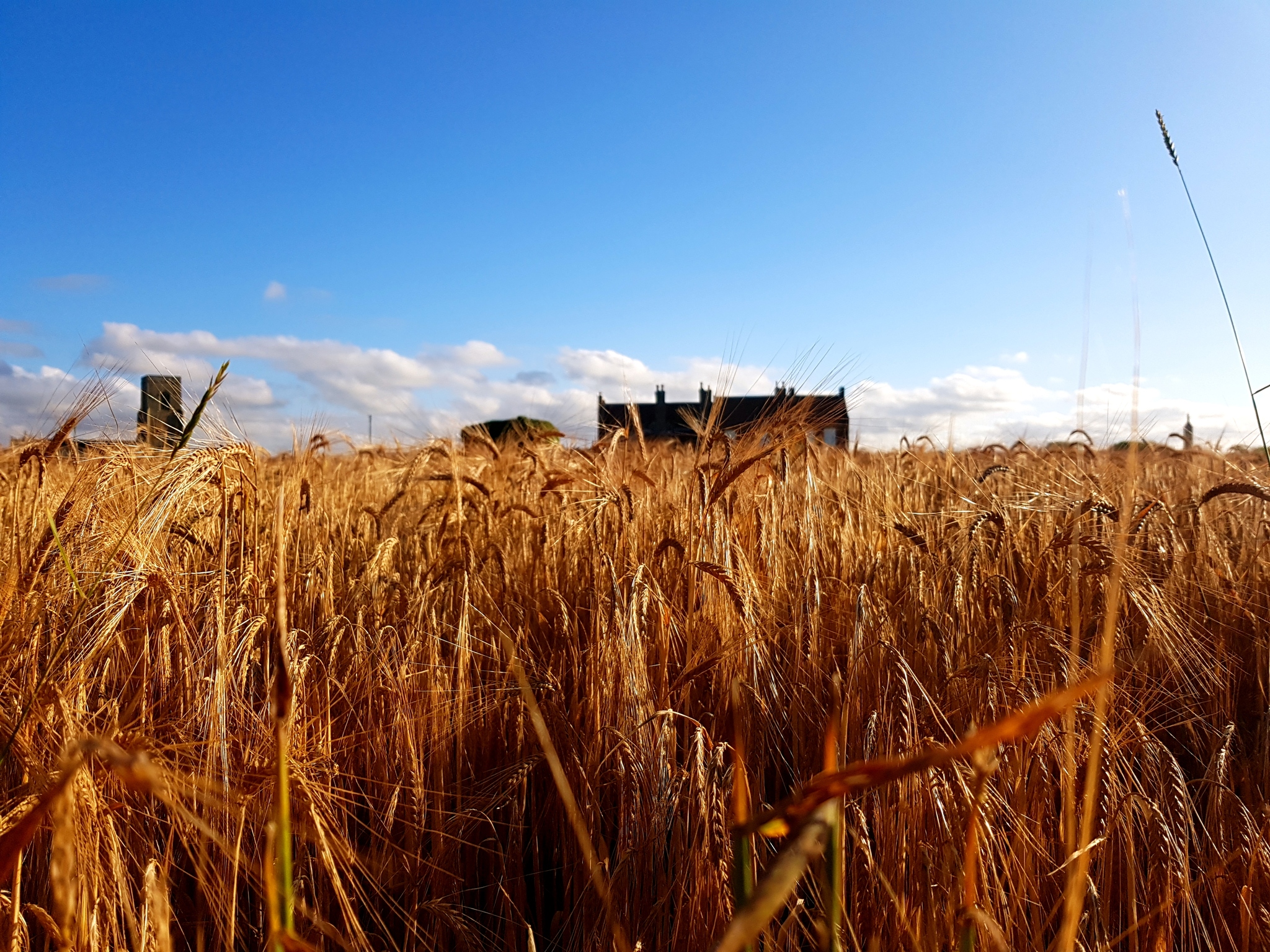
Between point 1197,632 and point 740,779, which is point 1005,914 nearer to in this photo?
point 740,779

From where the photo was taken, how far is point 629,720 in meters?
1.74

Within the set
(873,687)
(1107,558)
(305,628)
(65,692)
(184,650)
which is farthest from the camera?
(305,628)

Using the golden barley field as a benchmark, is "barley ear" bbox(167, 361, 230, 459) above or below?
above

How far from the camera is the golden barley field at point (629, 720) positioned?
1.38 metres

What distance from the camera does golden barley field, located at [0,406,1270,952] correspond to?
4.54ft

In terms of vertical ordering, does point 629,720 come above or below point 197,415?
below

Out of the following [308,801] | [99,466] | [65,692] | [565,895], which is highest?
[99,466]

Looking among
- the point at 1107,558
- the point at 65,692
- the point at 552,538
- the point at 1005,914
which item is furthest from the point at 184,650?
the point at 1107,558

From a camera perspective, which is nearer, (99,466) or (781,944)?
(781,944)

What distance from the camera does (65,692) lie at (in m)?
1.52

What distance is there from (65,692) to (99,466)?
0.91 m

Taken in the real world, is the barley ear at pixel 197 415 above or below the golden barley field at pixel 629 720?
above

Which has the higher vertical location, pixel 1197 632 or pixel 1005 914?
pixel 1197 632

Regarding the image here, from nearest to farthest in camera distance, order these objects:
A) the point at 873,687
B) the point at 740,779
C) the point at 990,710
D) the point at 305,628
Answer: the point at 740,779
the point at 990,710
the point at 873,687
the point at 305,628
